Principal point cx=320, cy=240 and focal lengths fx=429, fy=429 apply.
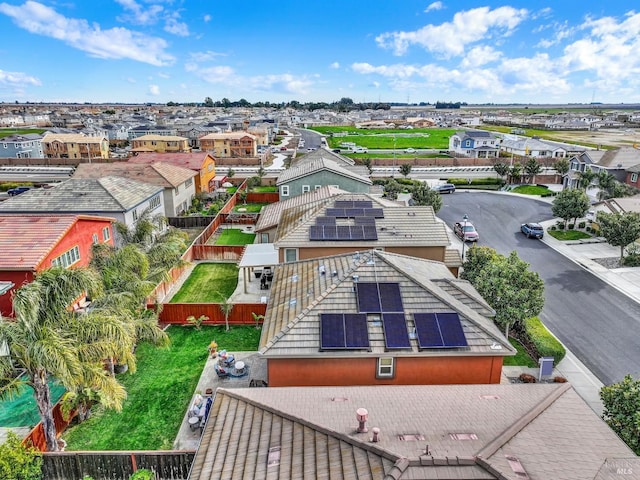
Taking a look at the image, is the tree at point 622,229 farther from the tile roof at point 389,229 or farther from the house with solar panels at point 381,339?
the house with solar panels at point 381,339

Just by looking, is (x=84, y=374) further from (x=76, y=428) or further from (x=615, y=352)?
(x=615, y=352)

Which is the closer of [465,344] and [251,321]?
[465,344]

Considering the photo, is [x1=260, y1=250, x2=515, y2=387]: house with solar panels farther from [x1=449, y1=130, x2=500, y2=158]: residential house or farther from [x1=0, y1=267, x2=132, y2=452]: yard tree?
[x1=449, y1=130, x2=500, y2=158]: residential house

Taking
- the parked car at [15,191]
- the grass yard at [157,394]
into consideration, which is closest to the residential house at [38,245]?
the grass yard at [157,394]

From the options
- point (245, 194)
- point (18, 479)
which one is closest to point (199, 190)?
point (245, 194)

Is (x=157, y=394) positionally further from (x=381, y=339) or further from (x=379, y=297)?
(x=379, y=297)
